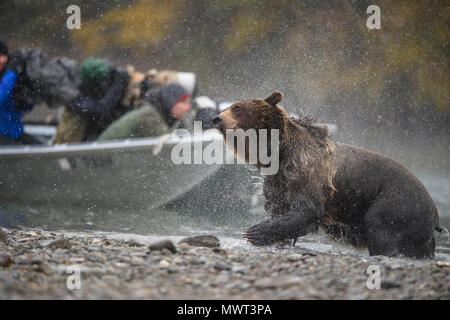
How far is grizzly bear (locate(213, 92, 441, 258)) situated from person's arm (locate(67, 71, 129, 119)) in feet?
11.7

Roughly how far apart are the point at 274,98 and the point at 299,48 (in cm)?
527

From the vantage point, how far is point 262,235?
4684 mm

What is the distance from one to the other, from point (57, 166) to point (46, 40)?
4166 millimetres

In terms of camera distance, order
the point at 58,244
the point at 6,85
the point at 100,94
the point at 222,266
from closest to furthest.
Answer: the point at 222,266, the point at 58,244, the point at 100,94, the point at 6,85

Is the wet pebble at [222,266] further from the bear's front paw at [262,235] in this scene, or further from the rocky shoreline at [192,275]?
the bear's front paw at [262,235]

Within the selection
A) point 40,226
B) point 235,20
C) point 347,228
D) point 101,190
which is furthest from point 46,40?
point 347,228

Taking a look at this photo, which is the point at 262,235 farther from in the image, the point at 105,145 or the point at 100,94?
the point at 100,94

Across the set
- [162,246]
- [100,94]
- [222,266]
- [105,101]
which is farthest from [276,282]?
[100,94]

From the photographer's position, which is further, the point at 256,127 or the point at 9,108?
the point at 9,108

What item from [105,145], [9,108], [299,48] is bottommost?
[105,145]

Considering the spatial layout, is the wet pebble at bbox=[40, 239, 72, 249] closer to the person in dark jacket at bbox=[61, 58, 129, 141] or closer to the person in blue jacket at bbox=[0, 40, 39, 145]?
the person in dark jacket at bbox=[61, 58, 129, 141]

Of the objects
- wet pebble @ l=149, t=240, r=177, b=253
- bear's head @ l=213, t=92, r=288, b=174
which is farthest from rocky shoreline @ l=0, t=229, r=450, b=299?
bear's head @ l=213, t=92, r=288, b=174

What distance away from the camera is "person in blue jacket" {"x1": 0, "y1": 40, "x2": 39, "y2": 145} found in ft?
27.7

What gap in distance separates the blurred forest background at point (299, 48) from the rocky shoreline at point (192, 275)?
538 cm
